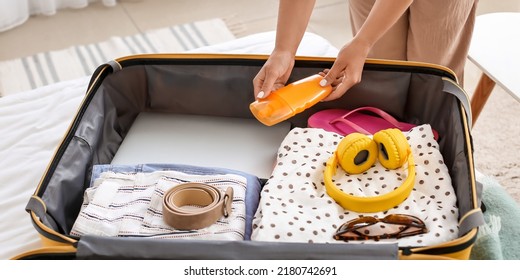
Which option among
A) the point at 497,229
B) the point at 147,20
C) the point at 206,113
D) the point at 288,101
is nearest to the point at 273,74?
the point at 288,101

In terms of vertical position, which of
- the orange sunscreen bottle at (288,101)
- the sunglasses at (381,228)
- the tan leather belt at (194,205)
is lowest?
the tan leather belt at (194,205)

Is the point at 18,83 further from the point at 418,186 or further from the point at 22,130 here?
the point at 418,186

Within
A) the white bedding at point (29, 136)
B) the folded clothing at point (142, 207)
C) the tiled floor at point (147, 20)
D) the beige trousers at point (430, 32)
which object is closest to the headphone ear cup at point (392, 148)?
the folded clothing at point (142, 207)

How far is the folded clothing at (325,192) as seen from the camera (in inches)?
37.3

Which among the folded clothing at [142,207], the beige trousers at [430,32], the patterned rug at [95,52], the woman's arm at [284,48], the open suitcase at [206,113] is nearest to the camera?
the open suitcase at [206,113]

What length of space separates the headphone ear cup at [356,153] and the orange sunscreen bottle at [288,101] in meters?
0.11

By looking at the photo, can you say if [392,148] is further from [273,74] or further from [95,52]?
[95,52]

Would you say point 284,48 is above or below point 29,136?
above

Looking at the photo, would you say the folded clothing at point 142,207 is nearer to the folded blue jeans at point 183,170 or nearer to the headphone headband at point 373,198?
the folded blue jeans at point 183,170

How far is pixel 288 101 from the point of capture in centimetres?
114

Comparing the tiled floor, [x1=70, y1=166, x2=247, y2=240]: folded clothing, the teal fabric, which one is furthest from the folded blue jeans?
the tiled floor

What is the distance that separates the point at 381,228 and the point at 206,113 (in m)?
0.53

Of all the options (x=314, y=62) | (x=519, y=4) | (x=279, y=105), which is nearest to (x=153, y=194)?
(x=279, y=105)

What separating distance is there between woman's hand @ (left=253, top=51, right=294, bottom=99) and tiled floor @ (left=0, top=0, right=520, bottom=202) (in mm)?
1048
